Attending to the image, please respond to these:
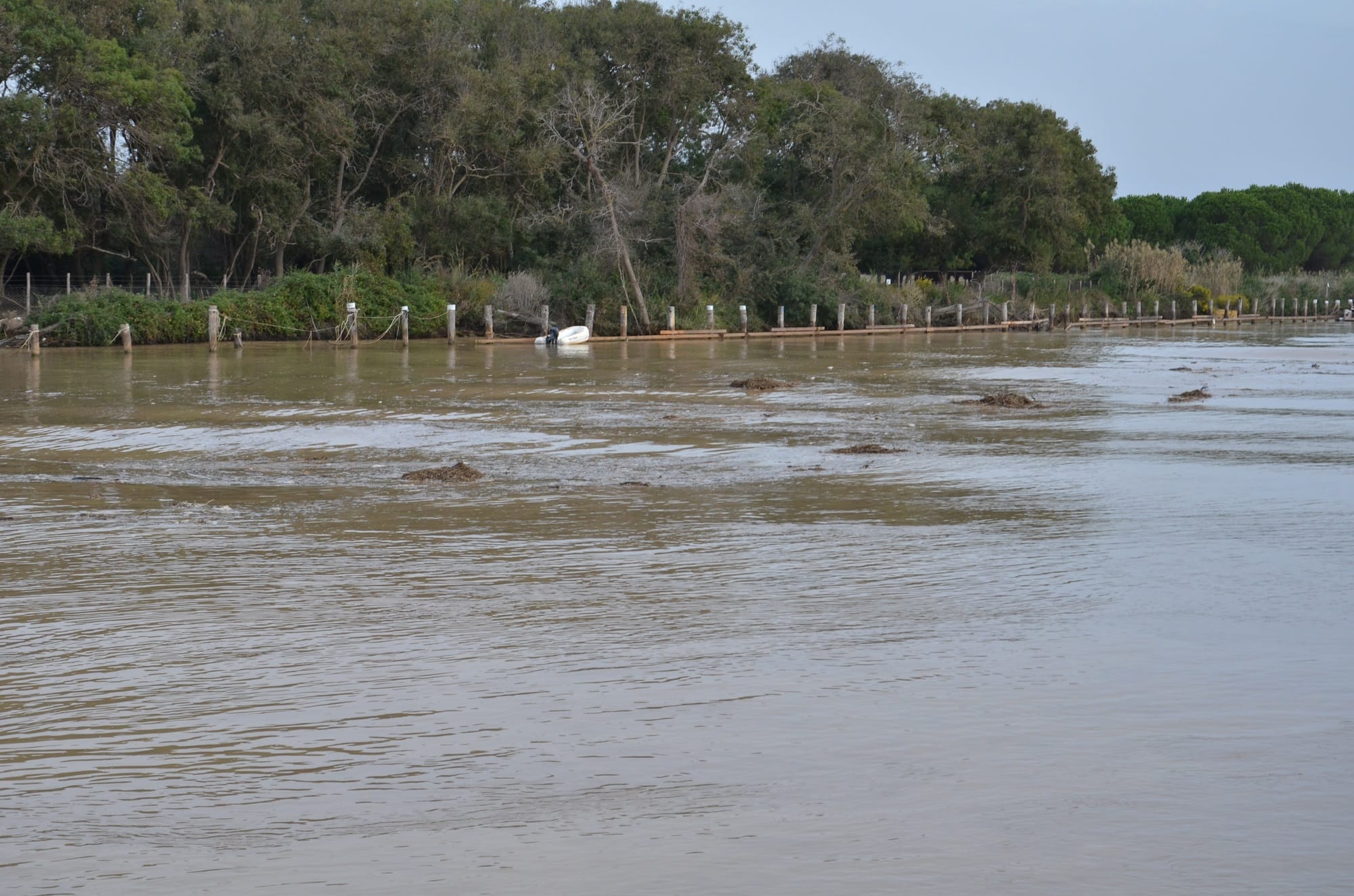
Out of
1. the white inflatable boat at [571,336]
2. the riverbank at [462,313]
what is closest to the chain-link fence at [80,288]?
the riverbank at [462,313]

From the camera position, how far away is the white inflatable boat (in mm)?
44312

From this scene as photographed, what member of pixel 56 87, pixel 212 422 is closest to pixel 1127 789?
pixel 212 422

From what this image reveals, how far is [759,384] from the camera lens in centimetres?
2583

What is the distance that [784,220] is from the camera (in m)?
58.7

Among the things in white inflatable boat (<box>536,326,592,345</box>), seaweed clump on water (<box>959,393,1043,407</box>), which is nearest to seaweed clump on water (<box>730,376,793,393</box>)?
seaweed clump on water (<box>959,393,1043,407</box>)

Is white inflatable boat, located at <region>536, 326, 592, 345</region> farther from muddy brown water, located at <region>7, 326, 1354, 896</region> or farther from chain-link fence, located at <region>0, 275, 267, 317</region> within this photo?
muddy brown water, located at <region>7, 326, 1354, 896</region>

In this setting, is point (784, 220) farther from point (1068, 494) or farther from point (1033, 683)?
point (1033, 683)

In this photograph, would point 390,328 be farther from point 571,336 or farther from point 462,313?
point 571,336

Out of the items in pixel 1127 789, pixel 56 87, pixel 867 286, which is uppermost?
pixel 56 87

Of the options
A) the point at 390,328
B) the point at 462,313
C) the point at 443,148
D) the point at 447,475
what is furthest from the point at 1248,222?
the point at 447,475

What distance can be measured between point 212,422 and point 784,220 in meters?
41.7

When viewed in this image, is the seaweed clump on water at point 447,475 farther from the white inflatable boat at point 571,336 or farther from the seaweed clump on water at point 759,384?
the white inflatable boat at point 571,336

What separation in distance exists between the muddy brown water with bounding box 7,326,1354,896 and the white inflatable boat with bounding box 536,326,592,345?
28.6m

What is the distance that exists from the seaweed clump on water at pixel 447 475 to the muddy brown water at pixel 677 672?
23 cm
